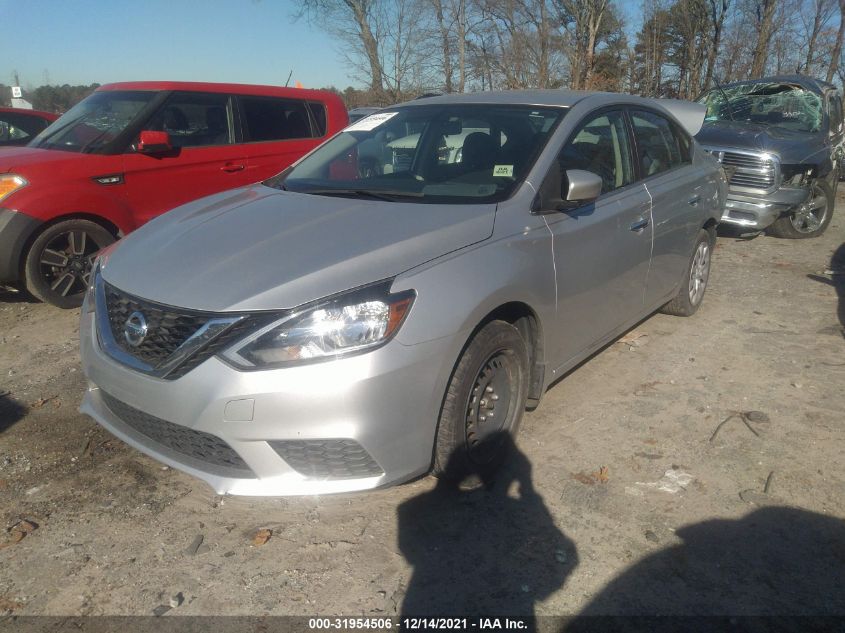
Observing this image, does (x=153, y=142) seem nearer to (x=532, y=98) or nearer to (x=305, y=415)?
(x=532, y=98)

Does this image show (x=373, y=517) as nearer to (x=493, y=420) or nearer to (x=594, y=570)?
(x=493, y=420)

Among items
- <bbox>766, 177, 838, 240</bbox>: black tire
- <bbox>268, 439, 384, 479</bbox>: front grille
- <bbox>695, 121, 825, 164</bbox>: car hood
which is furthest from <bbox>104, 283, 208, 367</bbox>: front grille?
<bbox>766, 177, 838, 240</bbox>: black tire

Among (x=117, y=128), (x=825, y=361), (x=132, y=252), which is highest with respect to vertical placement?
(x=117, y=128)

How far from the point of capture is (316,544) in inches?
105

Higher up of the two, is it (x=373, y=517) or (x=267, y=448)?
(x=267, y=448)

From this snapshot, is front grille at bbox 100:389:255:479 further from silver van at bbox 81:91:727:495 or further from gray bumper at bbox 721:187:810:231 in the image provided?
gray bumper at bbox 721:187:810:231

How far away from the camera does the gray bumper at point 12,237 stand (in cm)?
507

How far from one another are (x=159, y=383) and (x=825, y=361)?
4249 mm

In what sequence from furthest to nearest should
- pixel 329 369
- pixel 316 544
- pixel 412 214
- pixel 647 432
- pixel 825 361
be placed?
pixel 825 361 < pixel 647 432 < pixel 412 214 < pixel 316 544 < pixel 329 369

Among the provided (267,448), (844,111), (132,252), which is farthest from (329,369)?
(844,111)

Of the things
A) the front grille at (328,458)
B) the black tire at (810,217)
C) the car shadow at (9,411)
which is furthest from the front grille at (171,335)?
the black tire at (810,217)

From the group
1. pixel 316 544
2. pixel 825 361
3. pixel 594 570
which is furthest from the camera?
pixel 825 361

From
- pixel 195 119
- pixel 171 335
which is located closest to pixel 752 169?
pixel 195 119

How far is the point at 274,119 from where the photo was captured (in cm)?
673
